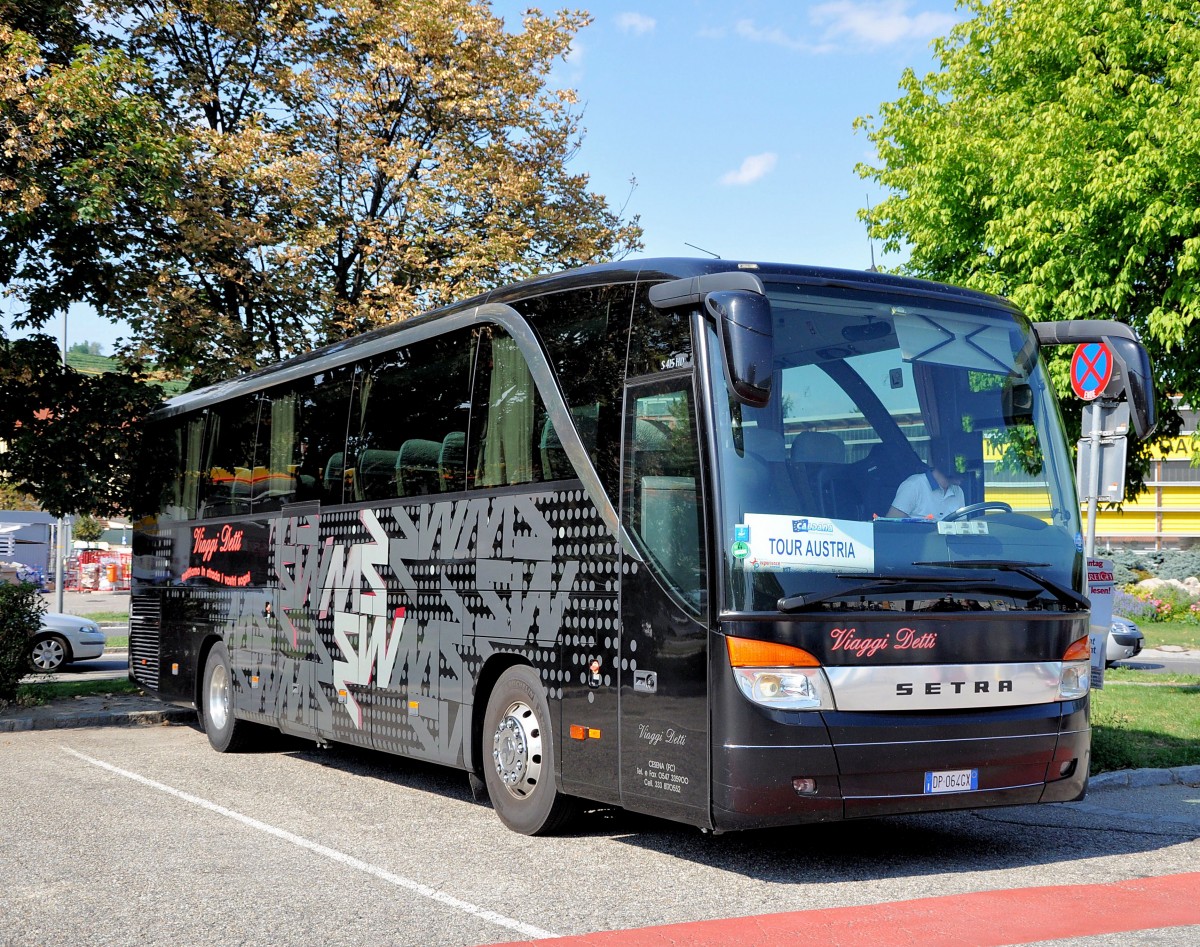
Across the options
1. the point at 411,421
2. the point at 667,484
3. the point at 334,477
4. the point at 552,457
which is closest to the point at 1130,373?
the point at 667,484

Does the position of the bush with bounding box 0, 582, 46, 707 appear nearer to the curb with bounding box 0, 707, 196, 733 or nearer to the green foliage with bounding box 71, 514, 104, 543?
the curb with bounding box 0, 707, 196, 733

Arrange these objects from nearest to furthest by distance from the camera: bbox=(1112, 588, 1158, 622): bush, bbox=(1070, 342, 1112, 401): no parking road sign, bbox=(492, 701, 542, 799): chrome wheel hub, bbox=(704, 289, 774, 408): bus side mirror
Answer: bbox=(704, 289, 774, 408): bus side mirror < bbox=(492, 701, 542, 799): chrome wheel hub < bbox=(1070, 342, 1112, 401): no parking road sign < bbox=(1112, 588, 1158, 622): bush

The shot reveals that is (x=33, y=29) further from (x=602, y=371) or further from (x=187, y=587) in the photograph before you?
(x=602, y=371)

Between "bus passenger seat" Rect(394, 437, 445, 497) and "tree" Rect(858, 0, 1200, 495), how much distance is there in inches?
464

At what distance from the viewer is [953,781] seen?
7195 millimetres

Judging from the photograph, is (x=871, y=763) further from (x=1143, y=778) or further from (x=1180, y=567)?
(x=1180, y=567)

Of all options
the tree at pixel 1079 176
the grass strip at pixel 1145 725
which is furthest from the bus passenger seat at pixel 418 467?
the tree at pixel 1079 176

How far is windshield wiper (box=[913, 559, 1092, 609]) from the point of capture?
7.34 metres

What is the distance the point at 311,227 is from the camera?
66.7ft

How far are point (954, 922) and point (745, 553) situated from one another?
2.02 m

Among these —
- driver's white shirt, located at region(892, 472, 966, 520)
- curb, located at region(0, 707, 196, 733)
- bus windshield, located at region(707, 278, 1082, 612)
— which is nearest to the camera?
bus windshield, located at region(707, 278, 1082, 612)

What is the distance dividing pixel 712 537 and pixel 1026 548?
1897 millimetres

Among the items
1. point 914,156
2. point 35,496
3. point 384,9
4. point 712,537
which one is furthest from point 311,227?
point 712,537

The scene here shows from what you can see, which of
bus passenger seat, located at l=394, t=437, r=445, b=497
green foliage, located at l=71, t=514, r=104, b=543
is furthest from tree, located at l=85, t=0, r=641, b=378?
green foliage, located at l=71, t=514, r=104, b=543
